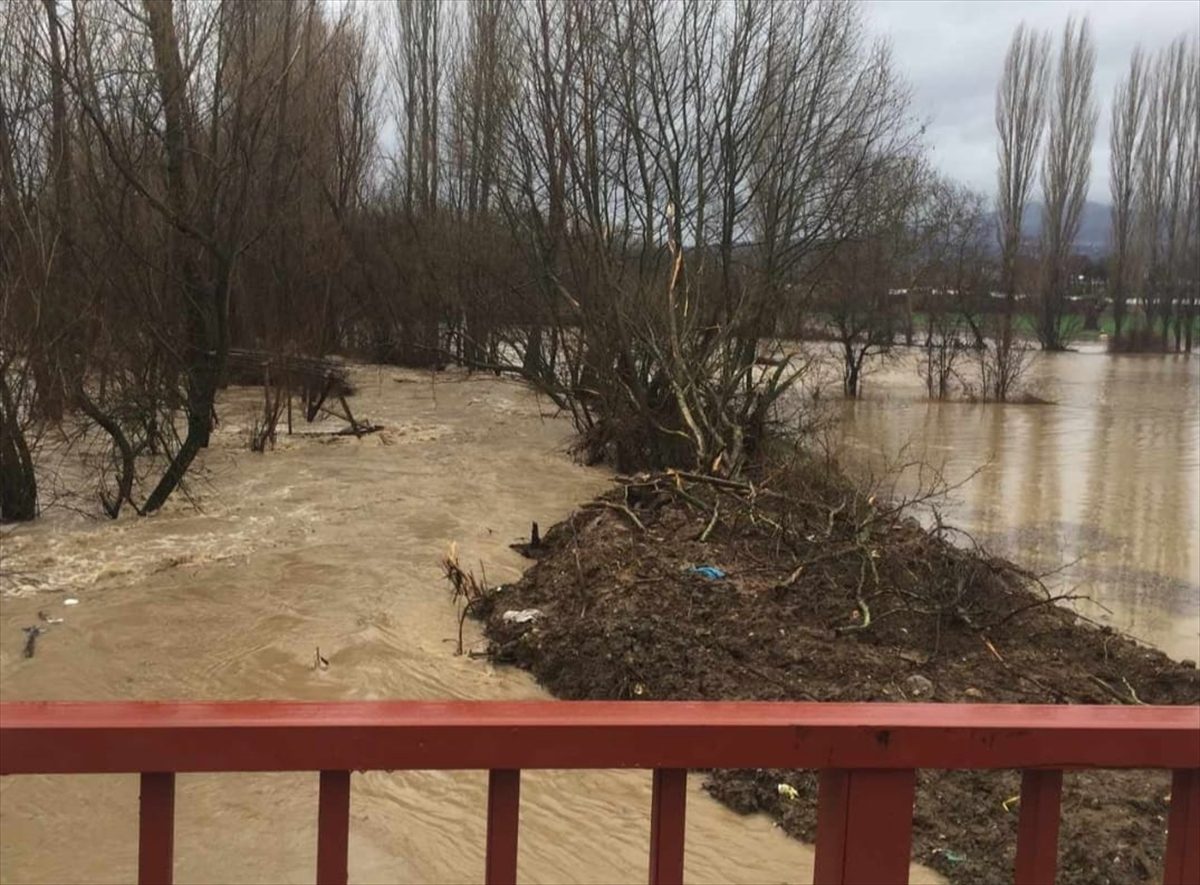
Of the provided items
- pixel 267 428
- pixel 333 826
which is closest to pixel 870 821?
pixel 333 826

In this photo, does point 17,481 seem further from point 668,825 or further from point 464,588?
point 668,825

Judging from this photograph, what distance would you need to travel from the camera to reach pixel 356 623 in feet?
22.2

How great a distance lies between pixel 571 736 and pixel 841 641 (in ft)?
16.5

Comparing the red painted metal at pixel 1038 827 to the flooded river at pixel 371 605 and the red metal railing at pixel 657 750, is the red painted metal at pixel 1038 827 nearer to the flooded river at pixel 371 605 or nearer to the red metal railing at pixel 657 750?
the red metal railing at pixel 657 750

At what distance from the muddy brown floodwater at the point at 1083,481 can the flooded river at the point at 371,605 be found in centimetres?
6

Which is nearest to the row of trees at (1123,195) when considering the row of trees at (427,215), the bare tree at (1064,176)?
the bare tree at (1064,176)

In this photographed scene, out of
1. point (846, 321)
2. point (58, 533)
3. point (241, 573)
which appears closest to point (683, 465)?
point (241, 573)

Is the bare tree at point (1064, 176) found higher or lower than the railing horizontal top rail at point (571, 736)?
higher

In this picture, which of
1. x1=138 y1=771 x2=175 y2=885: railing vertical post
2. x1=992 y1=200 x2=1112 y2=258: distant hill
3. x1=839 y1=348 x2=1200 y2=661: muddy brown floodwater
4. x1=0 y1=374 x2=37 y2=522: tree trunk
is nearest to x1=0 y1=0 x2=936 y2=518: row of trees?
x1=0 y1=374 x2=37 y2=522: tree trunk

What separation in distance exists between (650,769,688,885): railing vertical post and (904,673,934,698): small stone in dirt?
4.31 metres

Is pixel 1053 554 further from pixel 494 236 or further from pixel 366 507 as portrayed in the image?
pixel 494 236

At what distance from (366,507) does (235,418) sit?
22.0 ft

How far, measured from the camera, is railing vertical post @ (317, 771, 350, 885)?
1430 mm

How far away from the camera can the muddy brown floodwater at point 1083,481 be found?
29.2ft
